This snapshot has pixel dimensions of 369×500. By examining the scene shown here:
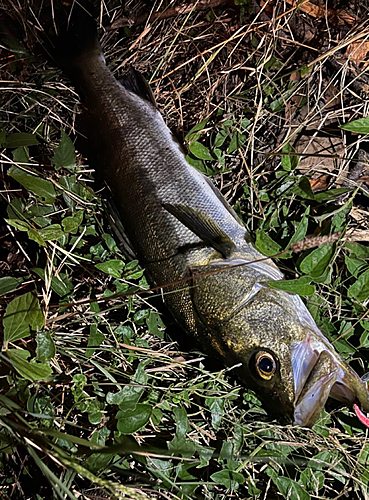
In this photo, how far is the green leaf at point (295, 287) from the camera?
2.28 m

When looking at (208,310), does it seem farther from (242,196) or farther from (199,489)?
(199,489)

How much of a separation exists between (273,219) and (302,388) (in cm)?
102

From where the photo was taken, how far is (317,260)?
8.36ft

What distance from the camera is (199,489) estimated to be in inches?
108

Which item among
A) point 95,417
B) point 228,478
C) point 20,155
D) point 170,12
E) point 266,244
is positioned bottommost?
point 228,478

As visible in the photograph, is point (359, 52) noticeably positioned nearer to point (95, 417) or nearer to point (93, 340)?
point (93, 340)

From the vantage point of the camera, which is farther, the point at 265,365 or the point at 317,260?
the point at 317,260

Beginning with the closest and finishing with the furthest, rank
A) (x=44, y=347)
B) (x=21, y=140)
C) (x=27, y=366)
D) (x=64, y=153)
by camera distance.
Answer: (x=27, y=366) → (x=44, y=347) → (x=21, y=140) → (x=64, y=153)

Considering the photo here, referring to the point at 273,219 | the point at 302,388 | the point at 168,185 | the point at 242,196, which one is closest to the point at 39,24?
the point at 168,185

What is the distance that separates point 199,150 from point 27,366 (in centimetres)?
151

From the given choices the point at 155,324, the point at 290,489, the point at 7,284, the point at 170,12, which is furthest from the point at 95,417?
the point at 170,12

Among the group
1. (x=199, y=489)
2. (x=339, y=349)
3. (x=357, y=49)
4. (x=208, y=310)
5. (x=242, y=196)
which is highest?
(x=357, y=49)

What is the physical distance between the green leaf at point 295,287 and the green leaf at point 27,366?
45.5 inches

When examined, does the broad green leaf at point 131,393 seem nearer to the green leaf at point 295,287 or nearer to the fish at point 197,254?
the fish at point 197,254
